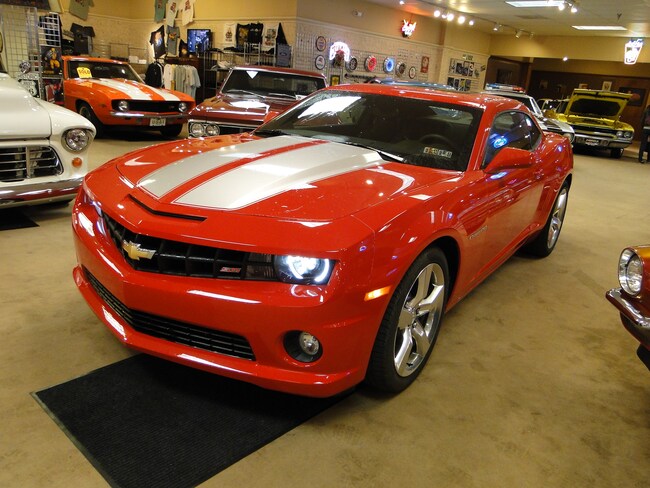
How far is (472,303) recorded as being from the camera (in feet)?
10.6

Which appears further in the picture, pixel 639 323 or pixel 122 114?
pixel 122 114

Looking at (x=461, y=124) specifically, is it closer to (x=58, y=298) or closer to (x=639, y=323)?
(x=639, y=323)

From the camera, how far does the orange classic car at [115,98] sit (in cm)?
780

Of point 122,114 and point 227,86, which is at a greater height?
point 227,86

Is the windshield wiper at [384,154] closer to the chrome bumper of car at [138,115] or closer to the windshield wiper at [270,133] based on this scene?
the windshield wiper at [270,133]

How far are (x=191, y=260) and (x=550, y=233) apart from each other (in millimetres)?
3314

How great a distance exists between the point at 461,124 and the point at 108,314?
1.97 m

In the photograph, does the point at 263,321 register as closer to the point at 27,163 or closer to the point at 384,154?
the point at 384,154

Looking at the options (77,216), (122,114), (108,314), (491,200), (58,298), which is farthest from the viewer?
(122,114)

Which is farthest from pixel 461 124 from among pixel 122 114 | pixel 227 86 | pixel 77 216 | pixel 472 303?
pixel 122 114

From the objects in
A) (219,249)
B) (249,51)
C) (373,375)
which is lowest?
(373,375)

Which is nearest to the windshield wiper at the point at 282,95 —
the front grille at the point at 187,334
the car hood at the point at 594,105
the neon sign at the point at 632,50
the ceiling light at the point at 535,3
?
the front grille at the point at 187,334

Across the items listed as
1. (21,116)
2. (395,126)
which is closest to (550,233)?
(395,126)

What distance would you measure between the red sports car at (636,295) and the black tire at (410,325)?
27.8 inches
